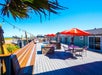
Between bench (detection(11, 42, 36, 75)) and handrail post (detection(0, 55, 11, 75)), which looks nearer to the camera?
handrail post (detection(0, 55, 11, 75))

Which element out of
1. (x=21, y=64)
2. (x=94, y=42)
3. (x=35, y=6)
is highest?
(x=35, y=6)

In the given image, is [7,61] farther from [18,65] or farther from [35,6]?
[18,65]

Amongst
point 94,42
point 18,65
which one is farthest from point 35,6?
point 94,42

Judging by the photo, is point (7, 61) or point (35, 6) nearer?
point (35, 6)

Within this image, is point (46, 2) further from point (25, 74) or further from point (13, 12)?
point (25, 74)

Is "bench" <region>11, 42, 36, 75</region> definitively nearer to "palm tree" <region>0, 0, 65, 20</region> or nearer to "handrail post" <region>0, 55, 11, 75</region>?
"handrail post" <region>0, 55, 11, 75</region>

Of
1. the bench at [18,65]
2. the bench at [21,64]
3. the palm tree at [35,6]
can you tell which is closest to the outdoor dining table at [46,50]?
the bench at [21,64]

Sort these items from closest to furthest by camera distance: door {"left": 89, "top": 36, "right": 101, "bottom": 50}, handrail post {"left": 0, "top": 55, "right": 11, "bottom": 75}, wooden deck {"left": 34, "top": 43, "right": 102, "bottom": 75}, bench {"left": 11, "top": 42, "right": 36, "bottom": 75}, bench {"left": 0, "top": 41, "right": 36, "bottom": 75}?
handrail post {"left": 0, "top": 55, "right": 11, "bottom": 75} → bench {"left": 0, "top": 41, "right": 36, "bottom": 75} → bench {"left": 11, "top": 42, "right": 36, "bottom": 75} → wooden deck {"left": 34, "top": 43, "right": 102, "bottom": 75} → door {"left": 89, "top": 36, "right": 101, "bottom": 50}

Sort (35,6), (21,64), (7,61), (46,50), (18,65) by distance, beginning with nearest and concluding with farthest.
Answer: (35,6) → (7,61) → (18,65) → (21,64) → (46,50)

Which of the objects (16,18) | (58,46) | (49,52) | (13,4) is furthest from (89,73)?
(58,46)

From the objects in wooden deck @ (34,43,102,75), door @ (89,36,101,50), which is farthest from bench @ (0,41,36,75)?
door @ (89,36,101,50)

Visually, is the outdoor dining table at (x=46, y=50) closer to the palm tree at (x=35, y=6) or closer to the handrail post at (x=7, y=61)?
the handrail post at (x=7, y=61)

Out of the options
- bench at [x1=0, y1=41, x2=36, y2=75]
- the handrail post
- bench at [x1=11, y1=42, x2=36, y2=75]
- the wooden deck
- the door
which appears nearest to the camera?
the handrail post

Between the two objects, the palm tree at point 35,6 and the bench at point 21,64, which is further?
the bench at point 21,64
